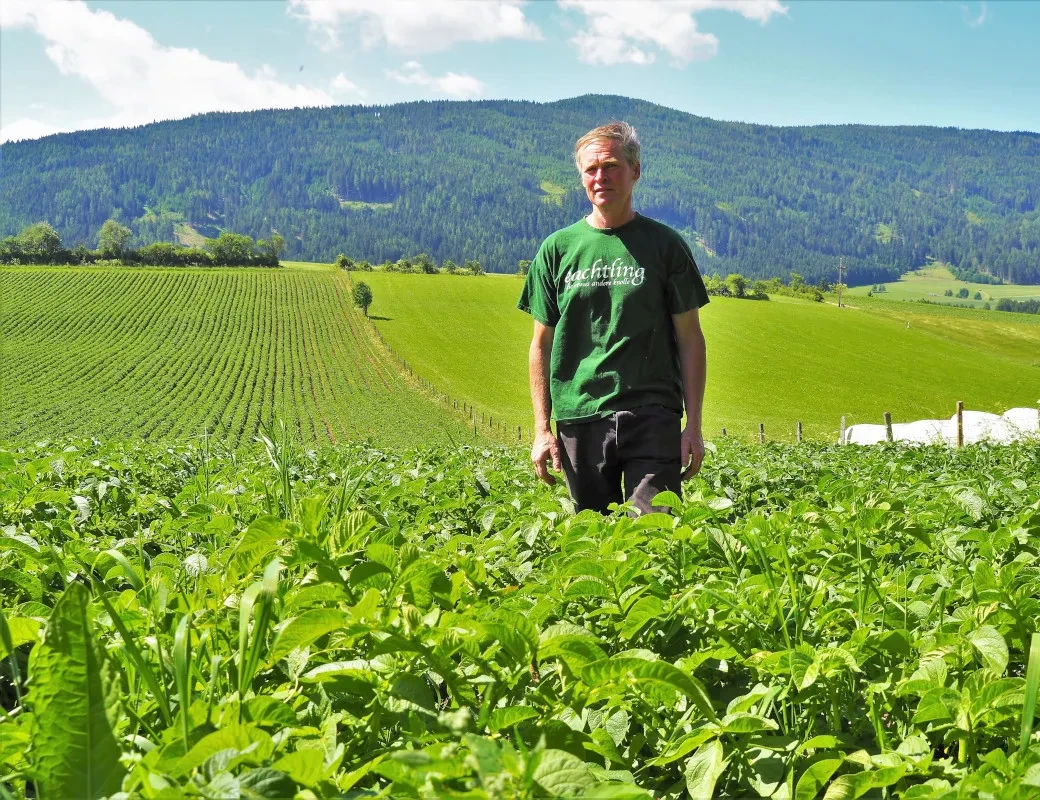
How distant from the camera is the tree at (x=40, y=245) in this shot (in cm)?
10788

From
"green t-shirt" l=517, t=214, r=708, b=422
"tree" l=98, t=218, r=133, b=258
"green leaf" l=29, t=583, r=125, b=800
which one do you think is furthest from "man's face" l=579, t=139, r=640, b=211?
"tree" l=98, t=218, r=133, b=258

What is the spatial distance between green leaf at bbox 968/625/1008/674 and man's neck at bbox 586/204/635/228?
3006 millimetres

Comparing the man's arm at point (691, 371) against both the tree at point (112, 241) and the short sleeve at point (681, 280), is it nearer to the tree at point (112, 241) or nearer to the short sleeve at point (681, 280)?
the short sleeve at point (681, 280)

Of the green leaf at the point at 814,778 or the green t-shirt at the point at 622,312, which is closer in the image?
the green leaf at the point at 814,778

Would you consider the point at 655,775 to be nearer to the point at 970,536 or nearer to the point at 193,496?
the point at 970,536

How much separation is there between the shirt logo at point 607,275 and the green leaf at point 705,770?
302 centimetres

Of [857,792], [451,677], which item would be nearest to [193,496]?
[451,677]

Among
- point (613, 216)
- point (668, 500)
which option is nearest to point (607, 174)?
point (613, 216)

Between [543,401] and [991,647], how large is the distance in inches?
120

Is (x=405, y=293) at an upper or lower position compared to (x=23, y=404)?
upper

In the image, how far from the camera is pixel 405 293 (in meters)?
94.0

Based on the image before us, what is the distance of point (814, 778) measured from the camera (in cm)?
118

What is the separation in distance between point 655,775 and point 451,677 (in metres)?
0.39

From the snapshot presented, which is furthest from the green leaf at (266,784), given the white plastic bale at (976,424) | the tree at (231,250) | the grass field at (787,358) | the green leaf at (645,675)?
the tree at (231,250)
